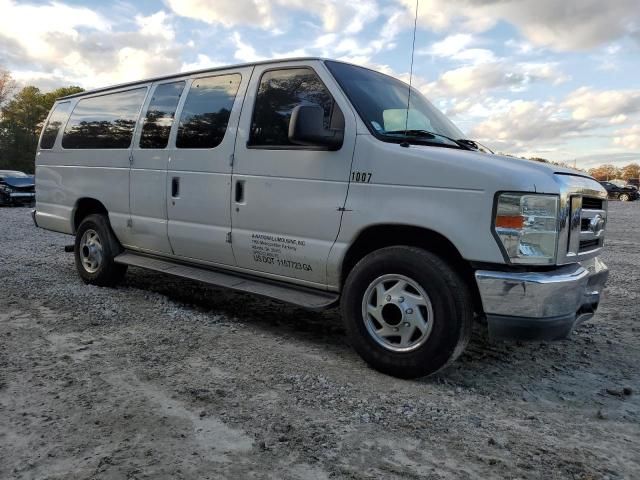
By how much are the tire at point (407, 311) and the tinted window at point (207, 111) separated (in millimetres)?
1903

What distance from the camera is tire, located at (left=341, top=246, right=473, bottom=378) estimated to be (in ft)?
10.5

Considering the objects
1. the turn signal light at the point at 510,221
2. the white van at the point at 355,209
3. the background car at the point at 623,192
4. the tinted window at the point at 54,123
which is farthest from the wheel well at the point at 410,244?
the background car at the point at 623,192

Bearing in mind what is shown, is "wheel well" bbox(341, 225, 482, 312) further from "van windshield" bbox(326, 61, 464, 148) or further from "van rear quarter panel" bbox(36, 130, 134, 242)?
"van rear quarter panel" bbox(36, 130, 134, 242)

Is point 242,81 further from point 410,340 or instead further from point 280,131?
point 410,340

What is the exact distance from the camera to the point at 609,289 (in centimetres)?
650

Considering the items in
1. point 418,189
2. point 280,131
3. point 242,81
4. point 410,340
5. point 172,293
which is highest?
point 242,81

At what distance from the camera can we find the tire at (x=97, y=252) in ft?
18.7

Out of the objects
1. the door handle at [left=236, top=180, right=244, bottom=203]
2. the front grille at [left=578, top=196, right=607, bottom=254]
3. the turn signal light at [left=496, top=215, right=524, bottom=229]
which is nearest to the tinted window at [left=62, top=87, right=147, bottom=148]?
the door handle at [left=236, top=180, right=244, bottom=203]

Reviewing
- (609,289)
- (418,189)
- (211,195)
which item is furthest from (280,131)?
(609,289)

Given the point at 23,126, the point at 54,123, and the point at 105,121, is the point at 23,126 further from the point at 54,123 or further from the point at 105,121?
the point at 105,121

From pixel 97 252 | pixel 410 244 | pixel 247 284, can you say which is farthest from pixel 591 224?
pixel 97 252

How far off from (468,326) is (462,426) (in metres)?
0.65

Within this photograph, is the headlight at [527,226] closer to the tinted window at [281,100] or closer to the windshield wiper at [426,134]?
the windshield wiper at [426,134]

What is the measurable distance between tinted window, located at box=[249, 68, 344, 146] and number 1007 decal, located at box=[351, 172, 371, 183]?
51 cm
